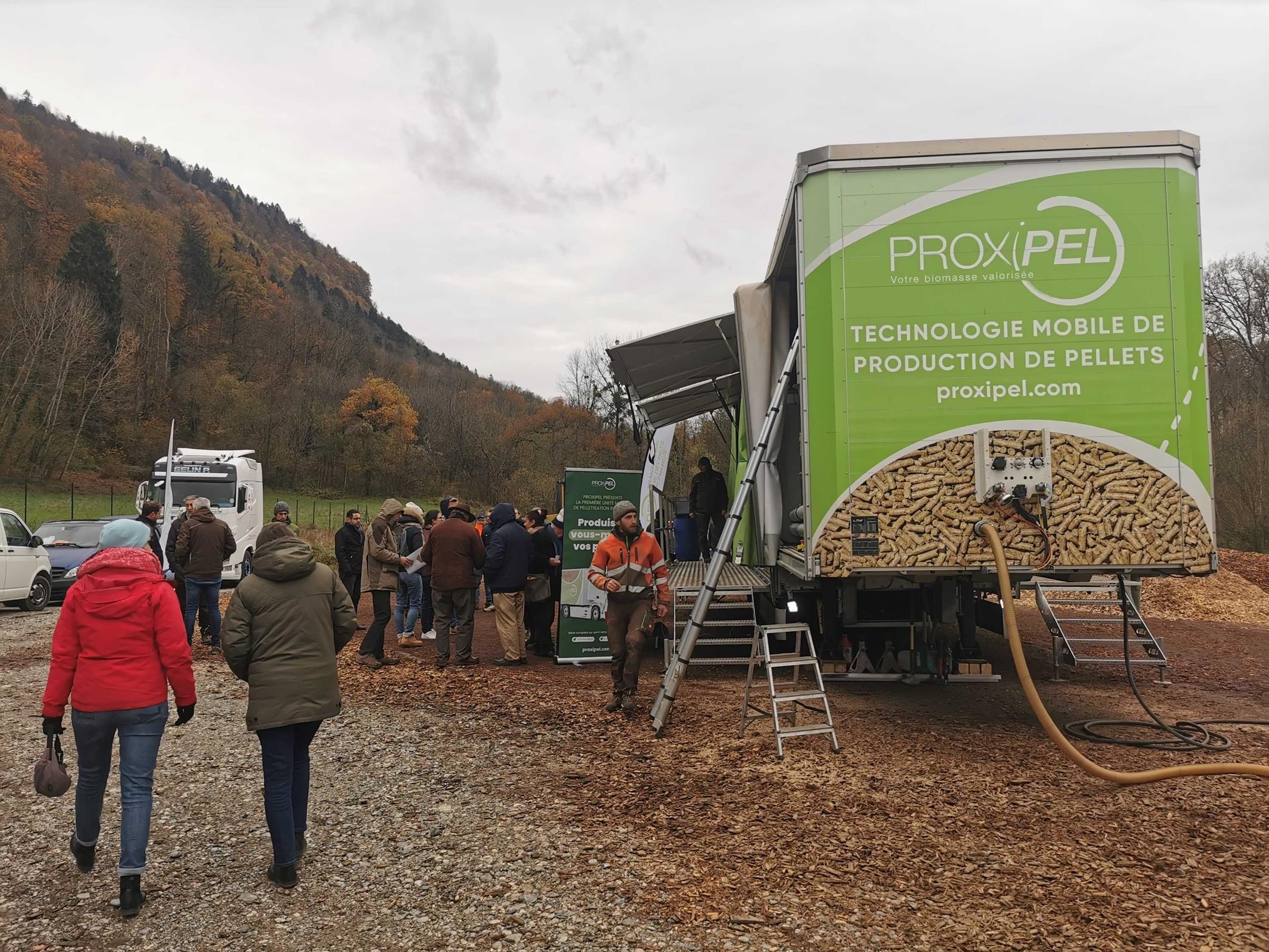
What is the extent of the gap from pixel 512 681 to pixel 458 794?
133 inches

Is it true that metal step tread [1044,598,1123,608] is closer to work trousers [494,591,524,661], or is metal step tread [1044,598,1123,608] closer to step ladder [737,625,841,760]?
step ladder [737,625,841,760]

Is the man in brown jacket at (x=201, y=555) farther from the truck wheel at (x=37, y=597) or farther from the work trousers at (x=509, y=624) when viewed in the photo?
the truck wheel at (x=37, y=597)

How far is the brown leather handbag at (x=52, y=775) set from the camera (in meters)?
3.72

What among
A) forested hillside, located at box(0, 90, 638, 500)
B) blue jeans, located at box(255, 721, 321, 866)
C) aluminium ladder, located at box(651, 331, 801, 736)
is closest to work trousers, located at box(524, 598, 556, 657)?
aluminium ladder, located at box(651, 331, 801, 736)

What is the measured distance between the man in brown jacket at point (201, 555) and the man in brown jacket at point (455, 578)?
7.29 ft

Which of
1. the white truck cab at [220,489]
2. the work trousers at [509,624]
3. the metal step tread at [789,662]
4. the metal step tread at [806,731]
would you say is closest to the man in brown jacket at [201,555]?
the work trousers at [509,624]

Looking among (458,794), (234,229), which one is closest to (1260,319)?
(458,794)

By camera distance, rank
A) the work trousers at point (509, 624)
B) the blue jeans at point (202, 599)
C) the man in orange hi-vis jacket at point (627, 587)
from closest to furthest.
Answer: the man in orange hi-vis jacket at point (627, 587) → the blue jeans at point (202, 599) → the work trousers at point (509, 624)

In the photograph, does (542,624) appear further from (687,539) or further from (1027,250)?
(1027,250)

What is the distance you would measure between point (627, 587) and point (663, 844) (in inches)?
118

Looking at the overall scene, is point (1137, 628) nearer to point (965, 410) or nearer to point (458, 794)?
point (965, 410)

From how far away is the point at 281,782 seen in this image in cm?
388

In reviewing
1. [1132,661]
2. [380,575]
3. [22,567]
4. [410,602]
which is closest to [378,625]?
[380,575]

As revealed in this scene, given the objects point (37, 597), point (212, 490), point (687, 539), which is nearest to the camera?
point (687, 539)
